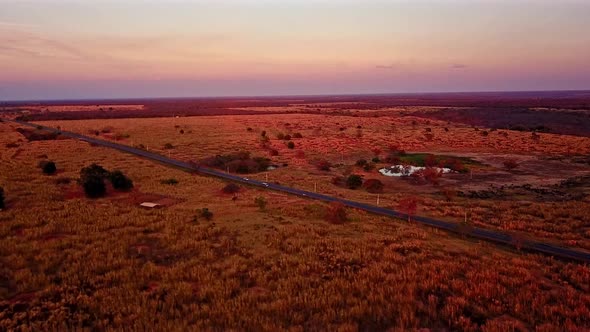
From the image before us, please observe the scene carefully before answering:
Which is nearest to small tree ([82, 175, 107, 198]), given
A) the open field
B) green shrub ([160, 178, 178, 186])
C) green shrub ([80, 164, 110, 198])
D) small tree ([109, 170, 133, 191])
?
green shrub ([80, 164, 110, 198])

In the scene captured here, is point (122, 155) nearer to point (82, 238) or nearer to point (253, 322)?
point (82, 238)

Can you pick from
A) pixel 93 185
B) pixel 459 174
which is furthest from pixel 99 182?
pixel 459 174

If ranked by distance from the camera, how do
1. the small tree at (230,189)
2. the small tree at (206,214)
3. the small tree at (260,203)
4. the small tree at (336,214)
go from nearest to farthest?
the small tree at (336,214) < the small tree at (206,214) < the small tree at (260,203) < the small tree at (230,189)

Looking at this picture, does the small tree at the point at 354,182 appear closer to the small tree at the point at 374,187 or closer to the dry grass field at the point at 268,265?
the small tree at the point at 374,187

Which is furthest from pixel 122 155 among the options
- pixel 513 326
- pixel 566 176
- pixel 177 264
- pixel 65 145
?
pixel 566 176

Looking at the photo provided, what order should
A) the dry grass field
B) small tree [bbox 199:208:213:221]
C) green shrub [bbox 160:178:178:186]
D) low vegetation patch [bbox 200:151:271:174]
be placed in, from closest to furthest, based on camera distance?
Result: 1. the dry grass field
2. small tree [bbox 199:208:213:221]
3. green shrub [bbox 160:178:178:186]
4. low vegetation patch [bbox 200:151:271:174]

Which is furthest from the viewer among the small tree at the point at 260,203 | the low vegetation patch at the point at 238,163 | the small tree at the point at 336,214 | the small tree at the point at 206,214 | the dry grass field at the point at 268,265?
the low vegetation patch at the point at 238,163

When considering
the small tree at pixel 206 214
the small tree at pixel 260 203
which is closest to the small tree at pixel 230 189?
the small tree at pixel 260 203

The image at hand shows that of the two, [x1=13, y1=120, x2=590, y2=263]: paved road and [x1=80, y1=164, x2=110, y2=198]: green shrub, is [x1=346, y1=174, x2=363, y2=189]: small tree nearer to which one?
[x1=13, y1=120, x2=590, y2=263]: paved road
